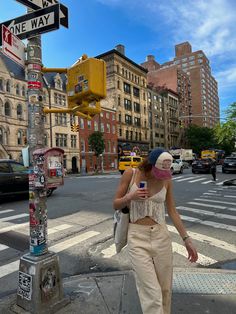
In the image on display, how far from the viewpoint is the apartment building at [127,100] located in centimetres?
6300

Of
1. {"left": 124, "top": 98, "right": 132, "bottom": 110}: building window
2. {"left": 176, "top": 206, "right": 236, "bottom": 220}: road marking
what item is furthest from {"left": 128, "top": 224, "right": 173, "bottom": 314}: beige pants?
{"left": 124, "top": 98, "right": 132, "bottom": 110}: building window

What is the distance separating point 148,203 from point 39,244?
1409 mm

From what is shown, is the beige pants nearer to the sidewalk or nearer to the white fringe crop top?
the white fringe crop top

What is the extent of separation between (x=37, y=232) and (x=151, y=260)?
1.36 metres

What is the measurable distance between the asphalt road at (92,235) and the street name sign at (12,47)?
3.05 m

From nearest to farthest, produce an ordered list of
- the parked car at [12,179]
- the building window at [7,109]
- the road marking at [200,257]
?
the road marking at [200,257] < the parked car at [12,179] < the building window at [7,109]

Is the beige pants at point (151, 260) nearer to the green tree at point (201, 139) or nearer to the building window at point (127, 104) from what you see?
the building window at point (127, 104)

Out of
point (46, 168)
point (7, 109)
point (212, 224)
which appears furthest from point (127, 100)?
point (46, 168)

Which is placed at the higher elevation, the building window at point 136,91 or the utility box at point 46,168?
the building window at point 136,91

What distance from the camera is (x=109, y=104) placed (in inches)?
2490

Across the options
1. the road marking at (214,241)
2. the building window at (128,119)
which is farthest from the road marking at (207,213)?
the building window at (128,119)

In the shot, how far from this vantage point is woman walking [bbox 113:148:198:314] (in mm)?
2670

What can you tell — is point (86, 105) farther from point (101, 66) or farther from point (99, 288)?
point (99, 288)

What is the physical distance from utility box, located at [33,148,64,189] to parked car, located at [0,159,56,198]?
9.24 m
